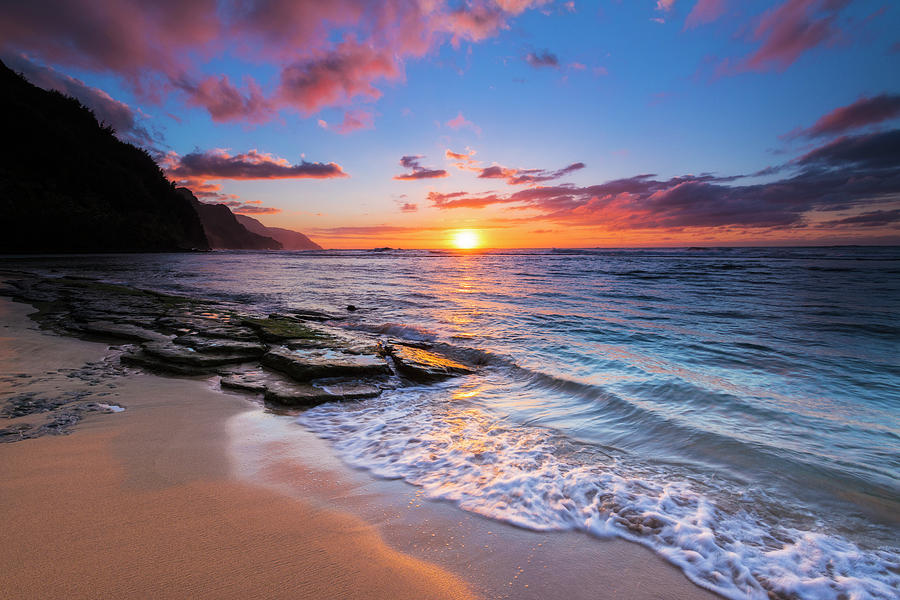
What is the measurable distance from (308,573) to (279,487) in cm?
96

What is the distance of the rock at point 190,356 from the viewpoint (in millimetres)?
5434

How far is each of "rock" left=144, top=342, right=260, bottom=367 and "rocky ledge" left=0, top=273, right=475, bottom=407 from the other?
12mm

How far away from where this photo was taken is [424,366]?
19.1 ft

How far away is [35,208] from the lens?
43.8m

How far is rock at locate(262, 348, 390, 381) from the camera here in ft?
17.0

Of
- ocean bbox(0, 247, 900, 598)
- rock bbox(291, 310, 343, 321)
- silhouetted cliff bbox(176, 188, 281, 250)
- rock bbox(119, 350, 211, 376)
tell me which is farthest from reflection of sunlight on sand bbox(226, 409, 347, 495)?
silhouetted cliff bbox(176, 188, 281, 250)

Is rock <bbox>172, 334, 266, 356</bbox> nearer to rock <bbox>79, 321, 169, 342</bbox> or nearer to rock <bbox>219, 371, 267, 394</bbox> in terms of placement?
rock <bbox>79, 321, 169, 342</bbox>

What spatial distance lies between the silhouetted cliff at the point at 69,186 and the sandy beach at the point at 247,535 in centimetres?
6012

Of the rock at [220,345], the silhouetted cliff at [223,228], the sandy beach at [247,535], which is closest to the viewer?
the sandy beach at [247,535]

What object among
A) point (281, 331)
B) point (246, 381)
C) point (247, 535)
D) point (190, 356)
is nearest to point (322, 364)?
point (246, 381)

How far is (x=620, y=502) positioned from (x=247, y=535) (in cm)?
240

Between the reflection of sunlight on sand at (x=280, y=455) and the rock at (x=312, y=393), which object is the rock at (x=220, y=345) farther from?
the reflection of sunlight on sand at (x=280, y=455)

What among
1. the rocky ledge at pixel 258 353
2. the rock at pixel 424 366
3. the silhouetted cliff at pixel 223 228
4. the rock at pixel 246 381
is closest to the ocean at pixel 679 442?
the rock at pixel 424 366

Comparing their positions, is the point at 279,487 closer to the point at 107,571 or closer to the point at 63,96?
the point at 107,571
